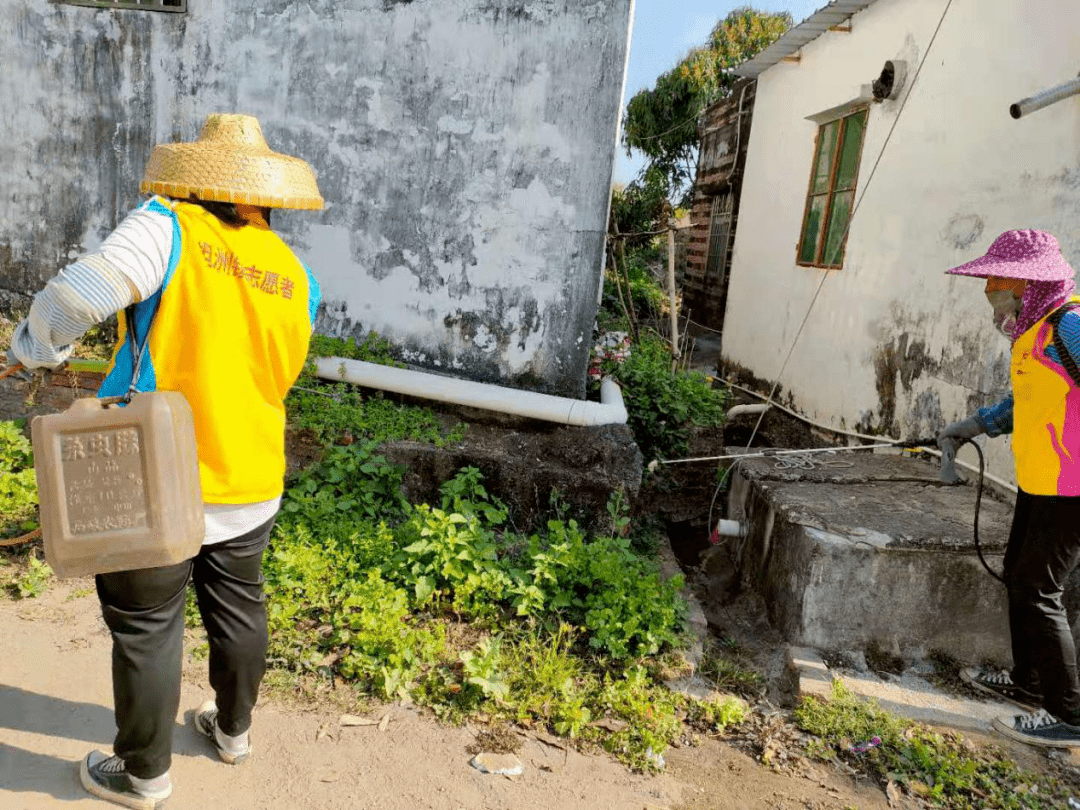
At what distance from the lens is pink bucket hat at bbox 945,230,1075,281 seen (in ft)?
10.8

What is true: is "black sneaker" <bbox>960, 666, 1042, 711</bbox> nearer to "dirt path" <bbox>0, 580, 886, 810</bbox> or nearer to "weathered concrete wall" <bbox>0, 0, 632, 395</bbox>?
"dirt path" <bbox>0, 580, 886, 810</bbox>

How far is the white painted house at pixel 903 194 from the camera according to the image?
15.2 ft

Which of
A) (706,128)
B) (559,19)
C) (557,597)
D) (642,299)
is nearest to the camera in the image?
(557,597)

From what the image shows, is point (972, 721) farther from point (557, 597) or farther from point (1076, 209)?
point (1076, 209)

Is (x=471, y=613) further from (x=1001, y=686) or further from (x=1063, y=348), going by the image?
(x=1063, y=348)

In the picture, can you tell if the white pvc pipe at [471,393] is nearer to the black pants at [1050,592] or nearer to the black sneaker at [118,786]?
the black pants at [1050,592]

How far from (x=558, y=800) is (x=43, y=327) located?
7.54 ft

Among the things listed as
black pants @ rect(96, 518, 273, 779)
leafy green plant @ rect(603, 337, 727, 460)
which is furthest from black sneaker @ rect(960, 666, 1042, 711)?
black pants @ rect(96, 518, 273, 779)

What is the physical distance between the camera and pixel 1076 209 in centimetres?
417

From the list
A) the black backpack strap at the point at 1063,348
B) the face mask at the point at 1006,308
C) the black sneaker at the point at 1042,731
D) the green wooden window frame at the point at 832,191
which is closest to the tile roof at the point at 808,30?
the green wooden window frame at the point at 832,191

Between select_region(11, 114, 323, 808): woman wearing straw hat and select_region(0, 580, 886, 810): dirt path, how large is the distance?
0.25 metres

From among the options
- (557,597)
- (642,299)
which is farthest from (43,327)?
(642,299)

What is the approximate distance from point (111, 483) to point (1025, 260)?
361cm

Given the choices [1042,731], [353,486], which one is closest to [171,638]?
[353,486]
